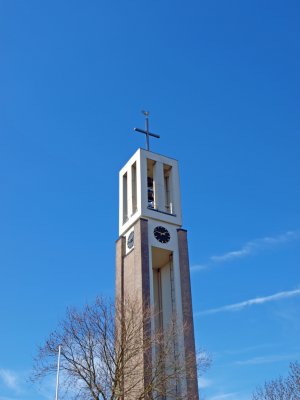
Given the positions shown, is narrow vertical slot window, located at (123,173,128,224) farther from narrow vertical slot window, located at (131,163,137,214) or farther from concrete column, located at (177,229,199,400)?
concrete column, located at (177,229,199,400)

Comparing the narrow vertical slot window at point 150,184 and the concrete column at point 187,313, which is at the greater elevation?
the narrow vertical slot window at point 150,184

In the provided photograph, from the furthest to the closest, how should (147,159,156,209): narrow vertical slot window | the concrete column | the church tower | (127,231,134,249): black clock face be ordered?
(147,159,156,209): narrow vertical slot window → (127,231,134,249): black clock face → the church tower → the concrete column

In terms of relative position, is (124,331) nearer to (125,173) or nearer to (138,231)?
(138,231)

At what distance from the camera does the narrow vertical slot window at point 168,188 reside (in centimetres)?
4116

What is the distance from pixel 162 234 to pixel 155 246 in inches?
58.0

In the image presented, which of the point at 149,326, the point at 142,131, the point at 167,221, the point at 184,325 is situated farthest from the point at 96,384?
the point at 142,131

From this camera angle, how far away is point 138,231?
37.0 m

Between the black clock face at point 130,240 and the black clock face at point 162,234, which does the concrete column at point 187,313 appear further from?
the black clock face at point 130,240

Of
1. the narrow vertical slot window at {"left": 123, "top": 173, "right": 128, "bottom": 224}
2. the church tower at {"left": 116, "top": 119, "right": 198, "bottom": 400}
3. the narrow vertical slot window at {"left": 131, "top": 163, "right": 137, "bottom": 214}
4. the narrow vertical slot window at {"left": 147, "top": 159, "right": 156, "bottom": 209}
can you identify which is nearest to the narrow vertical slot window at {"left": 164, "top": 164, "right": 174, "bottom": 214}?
the church tower at {"left": 116, "top": 119, "right": 198, "bottom": 400}

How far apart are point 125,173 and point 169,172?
145 inches

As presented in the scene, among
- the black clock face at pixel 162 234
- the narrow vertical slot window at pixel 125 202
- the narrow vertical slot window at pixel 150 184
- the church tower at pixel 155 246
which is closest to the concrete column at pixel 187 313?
the church tower at pixel 155 246

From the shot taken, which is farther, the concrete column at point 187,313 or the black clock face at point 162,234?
the black clock face at point 162,234

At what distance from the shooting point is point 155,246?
37094 millimetres

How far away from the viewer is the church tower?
34.6m
